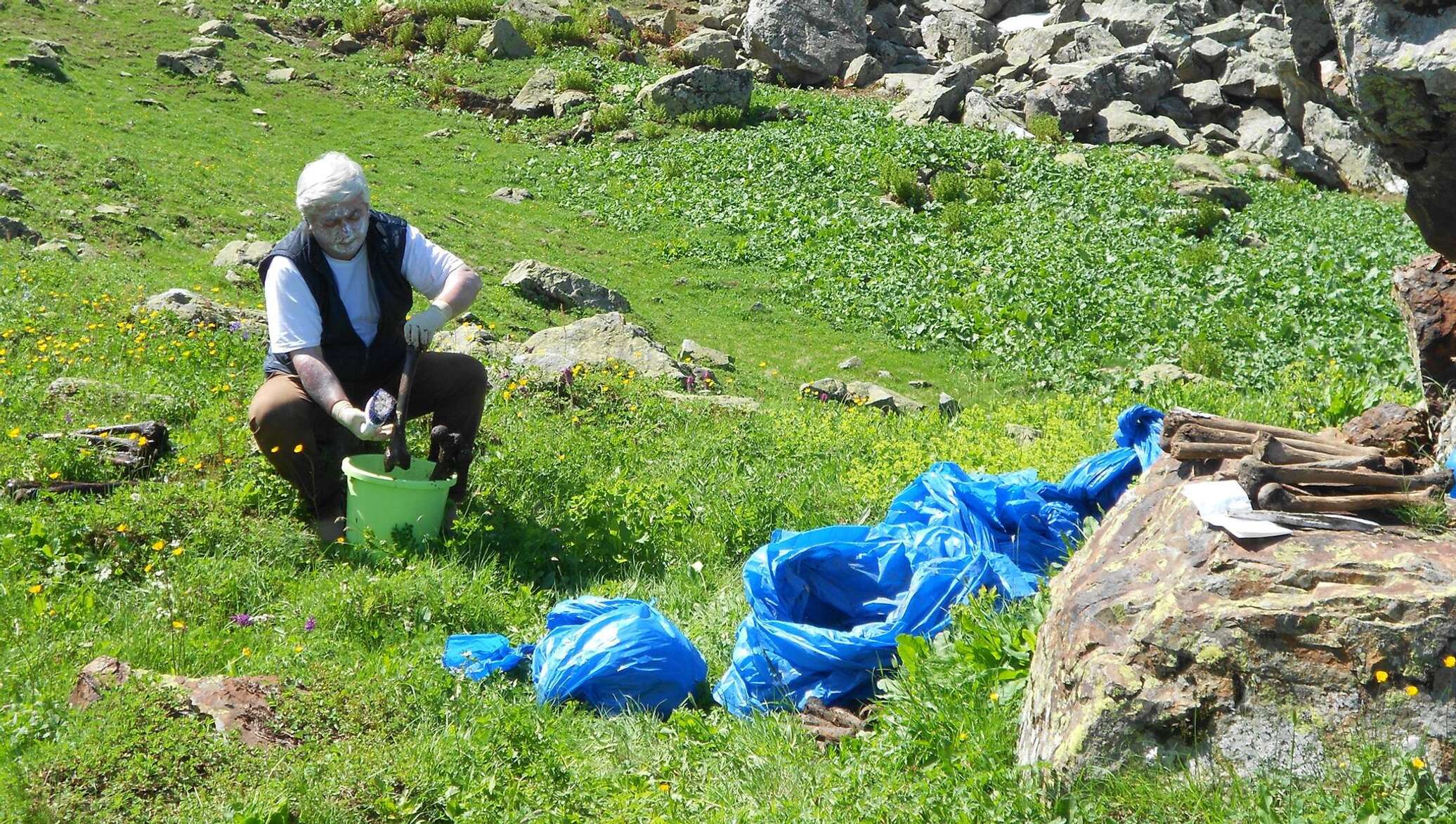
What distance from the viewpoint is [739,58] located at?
24.0 meters

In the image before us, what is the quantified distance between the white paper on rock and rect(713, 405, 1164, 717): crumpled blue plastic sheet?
97 centimetres

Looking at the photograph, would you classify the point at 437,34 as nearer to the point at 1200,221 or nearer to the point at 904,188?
the point at 904,188

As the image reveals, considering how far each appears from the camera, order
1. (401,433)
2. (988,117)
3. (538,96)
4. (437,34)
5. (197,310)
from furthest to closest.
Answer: (437,34) < (538,96) < (988,117) < (197,310) < (401,433)

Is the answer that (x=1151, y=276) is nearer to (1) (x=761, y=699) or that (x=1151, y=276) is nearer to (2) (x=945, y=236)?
(2) (x=945, y=236)

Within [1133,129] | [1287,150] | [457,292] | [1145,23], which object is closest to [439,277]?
[457,292]

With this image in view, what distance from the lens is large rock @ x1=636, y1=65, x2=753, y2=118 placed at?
20.0m

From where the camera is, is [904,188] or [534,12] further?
[534,12]

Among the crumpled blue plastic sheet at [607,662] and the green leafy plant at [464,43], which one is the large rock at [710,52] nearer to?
the green leafy plant at [464,43]

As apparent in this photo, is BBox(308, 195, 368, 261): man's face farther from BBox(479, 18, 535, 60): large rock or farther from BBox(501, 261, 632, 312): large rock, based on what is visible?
BBox(479, 18, 535, 60): large rock

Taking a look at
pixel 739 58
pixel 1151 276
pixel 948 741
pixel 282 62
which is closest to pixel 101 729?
pixel 948 741

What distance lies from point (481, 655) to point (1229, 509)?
267 centimetres

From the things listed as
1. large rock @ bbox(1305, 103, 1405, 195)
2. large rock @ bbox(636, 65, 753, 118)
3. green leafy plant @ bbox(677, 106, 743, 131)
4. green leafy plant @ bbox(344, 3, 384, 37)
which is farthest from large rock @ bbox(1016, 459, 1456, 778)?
green leafy plant @ bbox(344, 3, 384, 37)

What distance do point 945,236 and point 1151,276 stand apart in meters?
2.70

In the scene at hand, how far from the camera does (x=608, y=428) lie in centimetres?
758
